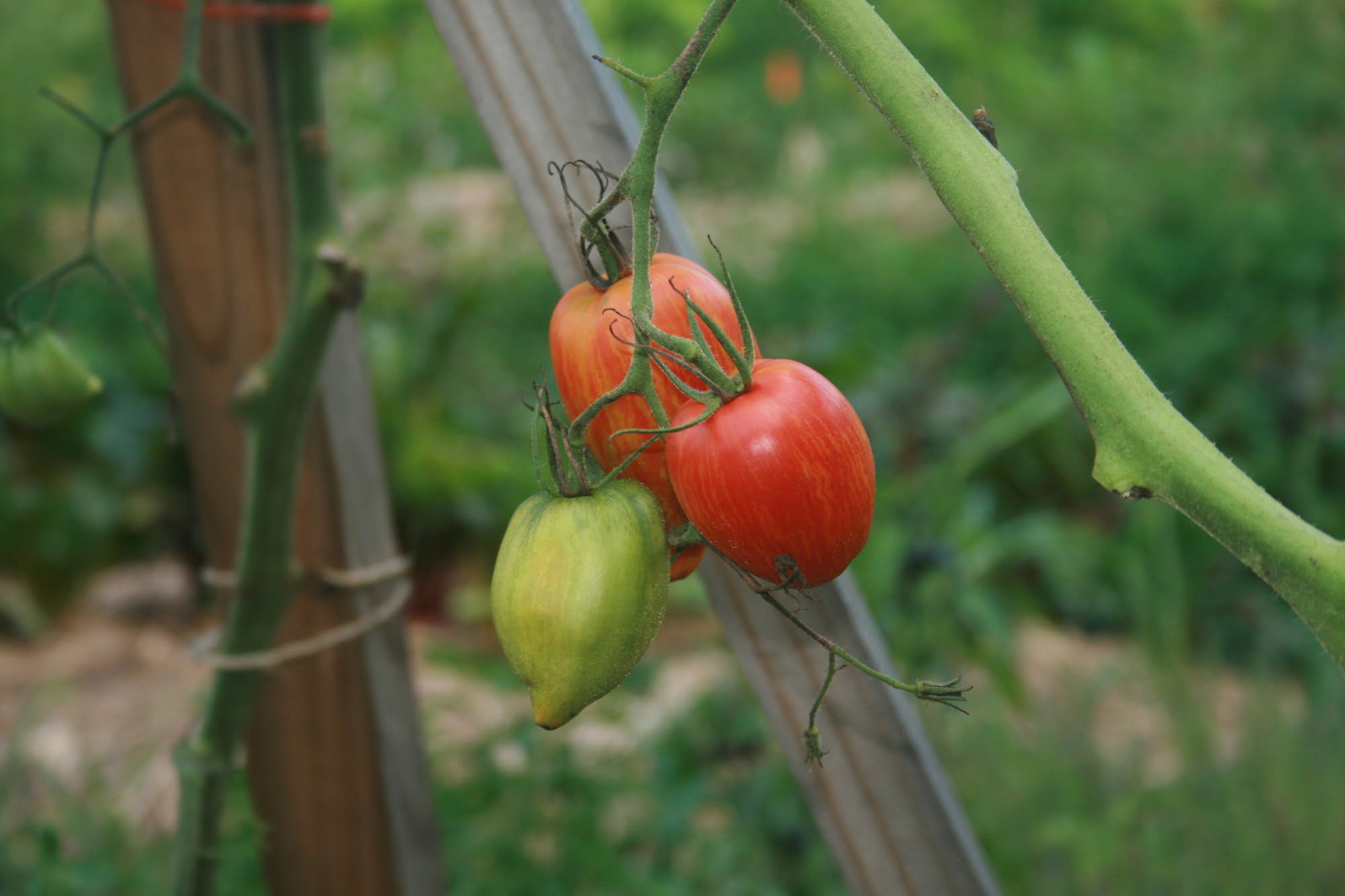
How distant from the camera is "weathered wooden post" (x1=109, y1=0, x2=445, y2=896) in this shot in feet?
3.05

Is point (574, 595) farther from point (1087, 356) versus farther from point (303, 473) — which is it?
point (303, 473)

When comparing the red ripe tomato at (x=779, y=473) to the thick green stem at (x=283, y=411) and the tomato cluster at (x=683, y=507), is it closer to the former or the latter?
the tomato cluster at (x=683, y=507)

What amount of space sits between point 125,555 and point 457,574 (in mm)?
766

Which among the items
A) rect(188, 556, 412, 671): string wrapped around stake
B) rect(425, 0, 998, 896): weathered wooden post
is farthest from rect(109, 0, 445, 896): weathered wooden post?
rect(425, 0, 998, 896): weathered wooden post

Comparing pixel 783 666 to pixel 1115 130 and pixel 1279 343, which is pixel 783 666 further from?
pixel 1115 130

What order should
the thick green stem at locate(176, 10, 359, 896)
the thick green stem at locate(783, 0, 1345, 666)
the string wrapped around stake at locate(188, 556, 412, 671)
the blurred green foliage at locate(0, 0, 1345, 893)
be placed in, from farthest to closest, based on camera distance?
the blurred green foliage at locate(0, 0, 1345, 893)
the string wrapped around stake at locate(188, 556, 412, 671)
the thick green stem at locate(176, 10, 359, 896)
the thick green stem at locate(783, 0, 1345, 666)

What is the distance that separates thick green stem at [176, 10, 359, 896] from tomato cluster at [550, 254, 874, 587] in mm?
395

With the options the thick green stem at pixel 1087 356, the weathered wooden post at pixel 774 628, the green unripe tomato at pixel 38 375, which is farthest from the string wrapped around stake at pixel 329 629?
the thick green stem at pixel 1087 356

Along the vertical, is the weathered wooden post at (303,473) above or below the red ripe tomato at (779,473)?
below

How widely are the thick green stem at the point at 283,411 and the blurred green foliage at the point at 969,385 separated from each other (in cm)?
39

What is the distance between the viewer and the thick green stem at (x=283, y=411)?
2.53ft

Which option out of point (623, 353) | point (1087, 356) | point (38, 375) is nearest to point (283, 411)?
point (38, 375)

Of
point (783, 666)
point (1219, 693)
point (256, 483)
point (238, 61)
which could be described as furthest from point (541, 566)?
point (1219, 693)

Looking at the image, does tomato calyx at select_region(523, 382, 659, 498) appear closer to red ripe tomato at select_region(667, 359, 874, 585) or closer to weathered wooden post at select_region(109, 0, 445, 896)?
red ripe tomato at select_region(667, 359, 874, 585)
